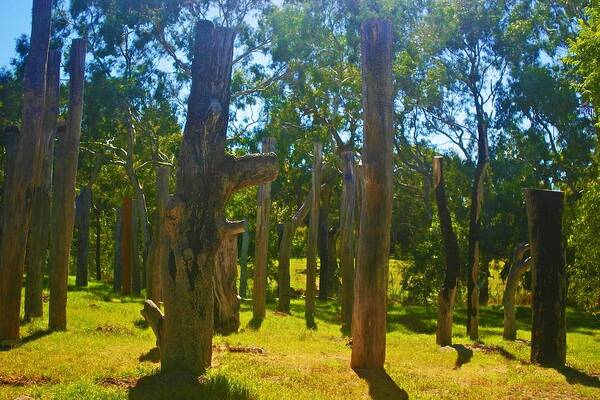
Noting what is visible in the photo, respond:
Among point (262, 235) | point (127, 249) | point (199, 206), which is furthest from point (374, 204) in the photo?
point (127, 249)

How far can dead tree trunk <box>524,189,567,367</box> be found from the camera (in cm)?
1177

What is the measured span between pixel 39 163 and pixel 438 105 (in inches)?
645

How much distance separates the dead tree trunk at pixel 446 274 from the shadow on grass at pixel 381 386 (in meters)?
4.65

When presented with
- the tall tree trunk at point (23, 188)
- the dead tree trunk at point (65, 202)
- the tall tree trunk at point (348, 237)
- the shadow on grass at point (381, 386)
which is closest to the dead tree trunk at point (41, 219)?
the dead tree trunk at point (65, 202)

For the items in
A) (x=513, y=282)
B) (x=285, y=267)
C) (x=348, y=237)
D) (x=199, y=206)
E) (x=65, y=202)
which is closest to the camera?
(x=199, y=206)

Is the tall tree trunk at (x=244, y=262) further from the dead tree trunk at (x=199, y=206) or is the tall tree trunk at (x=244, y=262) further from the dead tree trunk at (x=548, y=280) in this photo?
the dead tree trunk at (x=199, y=206)

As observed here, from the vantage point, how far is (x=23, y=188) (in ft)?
36.2

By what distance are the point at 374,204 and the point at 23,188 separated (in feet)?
17.7

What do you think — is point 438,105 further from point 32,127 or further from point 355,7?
point 32,127

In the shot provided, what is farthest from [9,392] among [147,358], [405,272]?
[405,272]

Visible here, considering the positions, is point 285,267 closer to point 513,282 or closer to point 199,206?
point 513,282

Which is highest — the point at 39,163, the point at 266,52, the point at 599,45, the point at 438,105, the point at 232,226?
the point at 266,52

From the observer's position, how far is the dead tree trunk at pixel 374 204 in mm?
9961

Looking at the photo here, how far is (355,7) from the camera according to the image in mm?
24281
